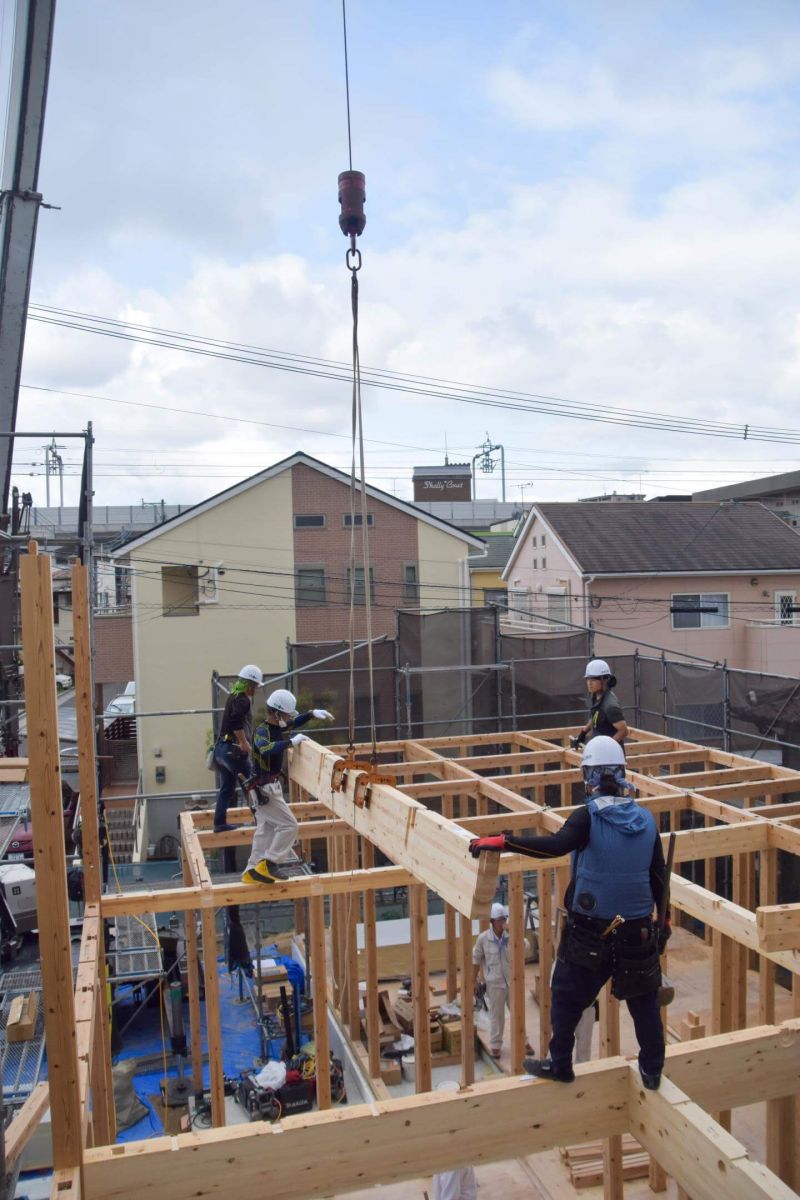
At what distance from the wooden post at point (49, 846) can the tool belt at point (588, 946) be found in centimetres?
219

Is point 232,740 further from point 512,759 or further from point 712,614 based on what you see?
point 712,614

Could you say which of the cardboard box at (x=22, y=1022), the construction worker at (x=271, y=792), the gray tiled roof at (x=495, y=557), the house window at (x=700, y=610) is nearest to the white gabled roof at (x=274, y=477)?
the house window at (x=700, y=610)

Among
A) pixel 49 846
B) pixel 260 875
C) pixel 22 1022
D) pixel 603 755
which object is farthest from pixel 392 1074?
pixel 49 846

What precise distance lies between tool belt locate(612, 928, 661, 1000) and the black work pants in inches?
2.0

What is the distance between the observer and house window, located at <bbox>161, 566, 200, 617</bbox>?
2211 centimetres

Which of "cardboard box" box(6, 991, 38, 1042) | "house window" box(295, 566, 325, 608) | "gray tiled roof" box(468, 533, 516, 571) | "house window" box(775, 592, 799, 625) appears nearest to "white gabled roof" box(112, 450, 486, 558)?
"house window" box(295, 566, 325, 608)

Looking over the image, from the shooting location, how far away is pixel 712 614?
24.0 m

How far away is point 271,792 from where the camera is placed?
7148 millimetres

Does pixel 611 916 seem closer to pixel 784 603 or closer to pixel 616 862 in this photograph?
pixel 616 862

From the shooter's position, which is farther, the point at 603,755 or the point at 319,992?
the point at 319,992

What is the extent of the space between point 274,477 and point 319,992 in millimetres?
17510

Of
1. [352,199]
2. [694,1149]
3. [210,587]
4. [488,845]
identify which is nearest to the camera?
[488,845]

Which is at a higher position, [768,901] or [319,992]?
[768,901]

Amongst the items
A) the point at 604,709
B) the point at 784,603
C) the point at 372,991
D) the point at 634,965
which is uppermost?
the point at 784,603
